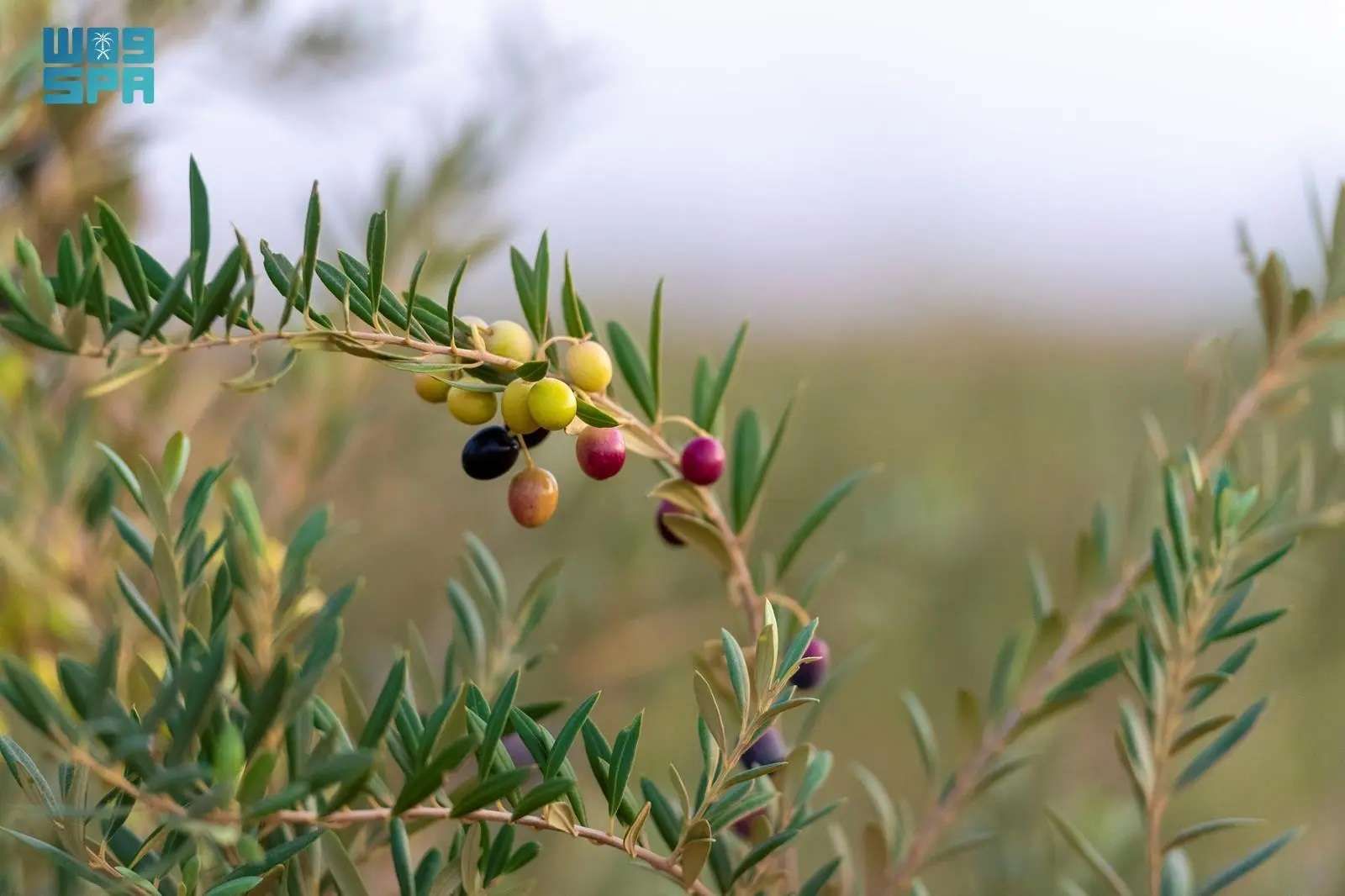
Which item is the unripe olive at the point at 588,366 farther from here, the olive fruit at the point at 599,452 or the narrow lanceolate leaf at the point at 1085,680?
the narrow lanceolate leaf at the point at 1085,680

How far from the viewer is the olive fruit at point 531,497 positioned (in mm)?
322

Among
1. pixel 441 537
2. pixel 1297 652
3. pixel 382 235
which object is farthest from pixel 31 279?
pixel 1297 652

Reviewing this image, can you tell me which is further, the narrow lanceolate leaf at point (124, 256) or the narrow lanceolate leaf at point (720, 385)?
the narrow lanceolate leaf at point (720, 385)

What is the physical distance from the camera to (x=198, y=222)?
0.26 meters

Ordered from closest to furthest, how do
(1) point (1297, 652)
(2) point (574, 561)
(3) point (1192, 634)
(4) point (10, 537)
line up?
(3) point (1192, 634), (4) point (10, 537), (2) point (574, 561), (1) point (1297, 652)

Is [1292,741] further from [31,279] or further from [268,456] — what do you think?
[31,279]

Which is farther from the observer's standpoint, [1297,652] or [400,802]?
[1297,652]

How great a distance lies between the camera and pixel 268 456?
0.67m

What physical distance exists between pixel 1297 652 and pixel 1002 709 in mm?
885

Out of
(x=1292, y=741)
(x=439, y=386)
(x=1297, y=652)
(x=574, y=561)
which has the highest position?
(x=439, y=386)
